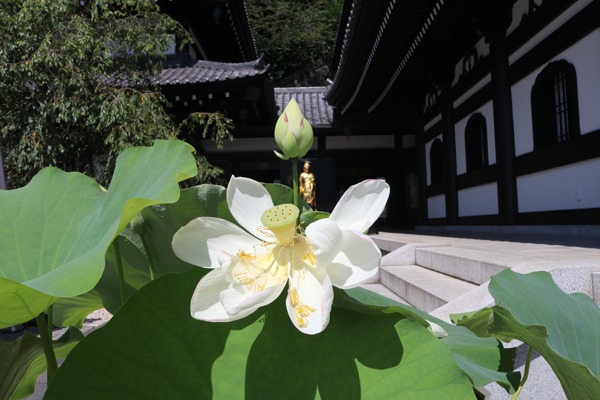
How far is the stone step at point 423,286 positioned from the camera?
7.57 feet

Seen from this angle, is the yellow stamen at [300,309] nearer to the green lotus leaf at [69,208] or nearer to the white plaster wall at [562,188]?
the green lotus leaf at [69,208]

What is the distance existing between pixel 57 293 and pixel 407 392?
0.18 meters

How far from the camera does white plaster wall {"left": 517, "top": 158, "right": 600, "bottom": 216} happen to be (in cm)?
323

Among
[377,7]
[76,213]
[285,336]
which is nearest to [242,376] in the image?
[285,336]

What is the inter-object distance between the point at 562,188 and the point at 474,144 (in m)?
1.74

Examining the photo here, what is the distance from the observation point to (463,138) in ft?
17.7

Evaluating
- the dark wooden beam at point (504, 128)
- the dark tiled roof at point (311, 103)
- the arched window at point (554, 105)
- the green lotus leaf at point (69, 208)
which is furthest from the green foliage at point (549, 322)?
the dark tiled roof at point (311, 103)

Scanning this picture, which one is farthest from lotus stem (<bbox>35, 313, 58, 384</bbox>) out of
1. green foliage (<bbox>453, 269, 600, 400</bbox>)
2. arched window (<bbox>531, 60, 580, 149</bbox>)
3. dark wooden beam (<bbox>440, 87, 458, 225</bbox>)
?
dark wooden beam (<bbox>440, 87, 458, 225</bbox>)

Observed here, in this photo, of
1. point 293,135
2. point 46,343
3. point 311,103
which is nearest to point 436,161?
point 311,103

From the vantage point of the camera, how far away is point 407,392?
204 millimetres

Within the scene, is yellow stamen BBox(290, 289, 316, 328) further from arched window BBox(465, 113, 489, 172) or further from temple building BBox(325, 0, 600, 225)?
arched window BBox(465, 113, 489, 172)

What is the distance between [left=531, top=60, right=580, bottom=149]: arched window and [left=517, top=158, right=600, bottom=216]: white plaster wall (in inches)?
11.7

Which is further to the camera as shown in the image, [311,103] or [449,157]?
[311,103]

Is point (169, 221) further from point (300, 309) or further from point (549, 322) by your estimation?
point (549, 322)
